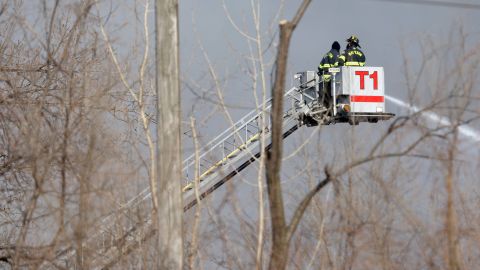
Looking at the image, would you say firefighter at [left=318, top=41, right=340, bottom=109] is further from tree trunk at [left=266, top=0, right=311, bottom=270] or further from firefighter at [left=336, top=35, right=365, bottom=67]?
tree trunk at [left=266, top=0, right=311, bottom=270]

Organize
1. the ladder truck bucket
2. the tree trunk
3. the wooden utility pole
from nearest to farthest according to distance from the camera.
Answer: the tree trunk < the wooden utility pole < the ladder truck bucket

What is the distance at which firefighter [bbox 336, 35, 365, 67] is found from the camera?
22828 mm

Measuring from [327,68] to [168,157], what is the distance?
11.2 meters

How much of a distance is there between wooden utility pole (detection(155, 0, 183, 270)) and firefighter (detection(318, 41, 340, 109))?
10573mm

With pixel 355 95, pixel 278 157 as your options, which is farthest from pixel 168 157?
pixel 355 95

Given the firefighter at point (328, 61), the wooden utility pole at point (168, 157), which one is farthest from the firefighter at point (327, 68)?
the wooden utility pole at point (168, 157)

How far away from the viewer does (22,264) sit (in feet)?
46.5

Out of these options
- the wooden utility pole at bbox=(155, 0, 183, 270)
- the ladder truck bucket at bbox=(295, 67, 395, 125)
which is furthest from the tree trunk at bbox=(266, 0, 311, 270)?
the ladder truck bucket at bbox=(295, 67, 395, 125)

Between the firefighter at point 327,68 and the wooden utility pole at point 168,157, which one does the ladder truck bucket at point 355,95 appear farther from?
the wooden utility pole at point 168,157

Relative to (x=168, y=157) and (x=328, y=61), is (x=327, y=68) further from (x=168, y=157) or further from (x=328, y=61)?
(x=168, y=157)

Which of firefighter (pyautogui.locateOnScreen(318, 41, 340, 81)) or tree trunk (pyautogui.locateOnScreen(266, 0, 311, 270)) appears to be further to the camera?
firefighter (pyautogui.locateOnScreen(318, 41, 340, 81))

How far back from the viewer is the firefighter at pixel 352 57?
22828 mm

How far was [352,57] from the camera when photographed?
2288cm

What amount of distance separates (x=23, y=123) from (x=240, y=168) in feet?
28.6
